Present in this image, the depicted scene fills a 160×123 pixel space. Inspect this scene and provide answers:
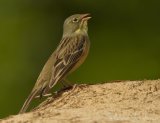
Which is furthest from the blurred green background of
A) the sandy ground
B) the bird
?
the sandy ground

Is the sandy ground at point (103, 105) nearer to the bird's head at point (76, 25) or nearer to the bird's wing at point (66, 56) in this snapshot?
the bird's wing at point (66, 56)

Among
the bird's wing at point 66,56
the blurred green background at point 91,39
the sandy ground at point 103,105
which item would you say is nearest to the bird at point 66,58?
the bird's wing at point 66,56

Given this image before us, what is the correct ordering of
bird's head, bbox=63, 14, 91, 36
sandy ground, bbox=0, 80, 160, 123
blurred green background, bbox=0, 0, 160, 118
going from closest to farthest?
sandy ground, bbox=0, 80, 160, 123 < bird's head, bbox=63, 14, 91, 36 < blurred green background, bbox=0, 0, 160, 118

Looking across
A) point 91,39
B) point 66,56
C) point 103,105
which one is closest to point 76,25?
point 66,56

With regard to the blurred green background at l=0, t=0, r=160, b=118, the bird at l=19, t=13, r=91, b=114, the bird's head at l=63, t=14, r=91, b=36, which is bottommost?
the blurred green background at l=0, t=0, r=160, b=118

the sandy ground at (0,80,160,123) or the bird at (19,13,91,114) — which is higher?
the bird at (19,13,91,114)

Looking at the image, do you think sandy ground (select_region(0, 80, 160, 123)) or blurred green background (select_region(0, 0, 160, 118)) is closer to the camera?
sandy ground (select_region(0, 80, 160, 123))

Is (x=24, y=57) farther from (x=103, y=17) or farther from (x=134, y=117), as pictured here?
(x=134, y=117)

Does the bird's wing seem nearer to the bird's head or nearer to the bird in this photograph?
the bird
